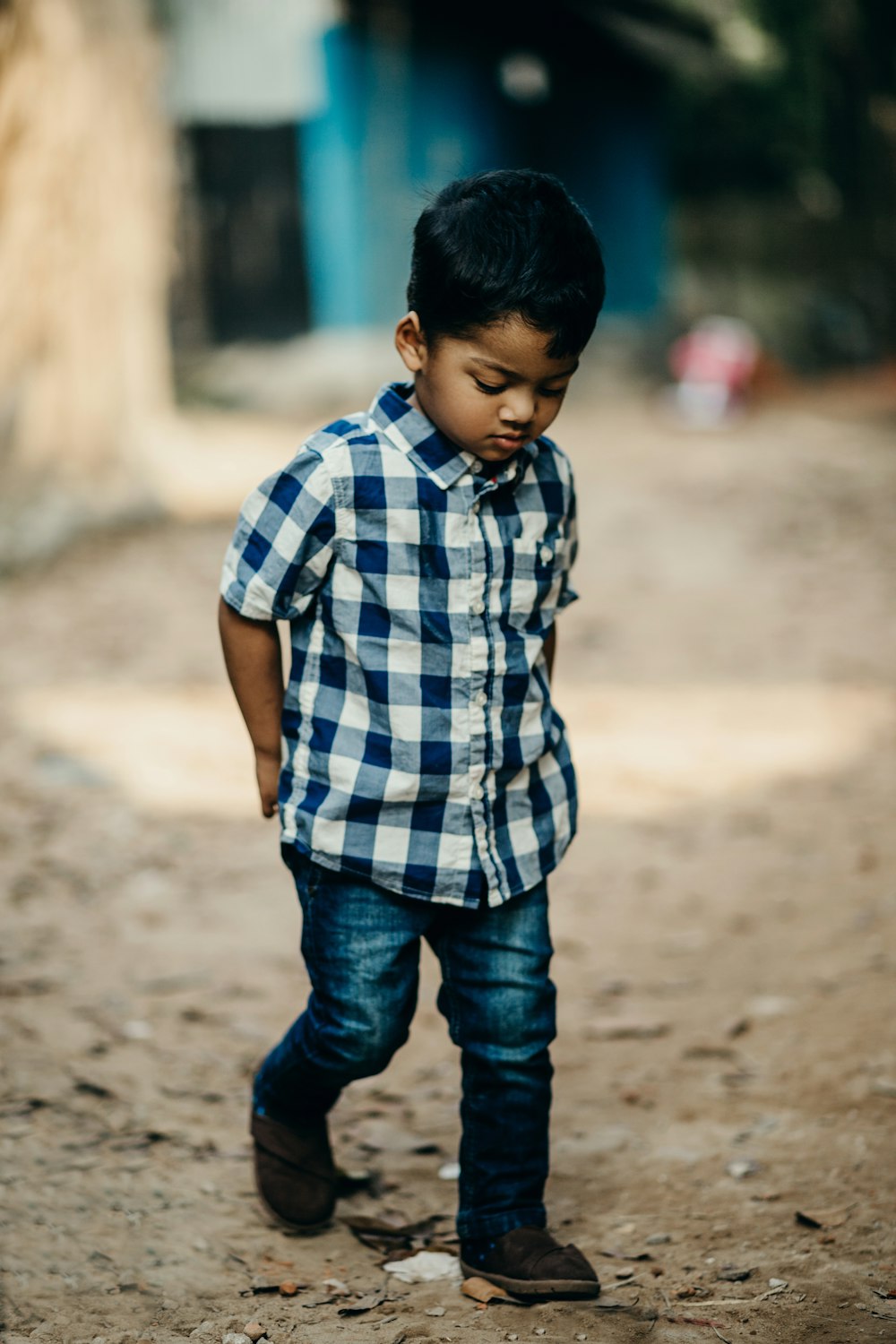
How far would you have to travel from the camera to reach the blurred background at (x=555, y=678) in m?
2.46

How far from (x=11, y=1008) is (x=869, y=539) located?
223 inches

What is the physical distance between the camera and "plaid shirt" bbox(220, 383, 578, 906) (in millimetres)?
1999

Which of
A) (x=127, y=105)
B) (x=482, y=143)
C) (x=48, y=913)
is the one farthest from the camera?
(x=482, y=143)

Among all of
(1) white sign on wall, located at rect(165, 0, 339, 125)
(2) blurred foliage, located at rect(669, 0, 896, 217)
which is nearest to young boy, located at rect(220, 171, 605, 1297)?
(1) white sign on wall, located at rect(165, 0, 339, 125)

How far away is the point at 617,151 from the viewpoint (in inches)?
540

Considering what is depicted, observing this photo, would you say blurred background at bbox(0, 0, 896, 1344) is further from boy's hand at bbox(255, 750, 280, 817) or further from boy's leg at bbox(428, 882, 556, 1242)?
boy's hand at bbox(255, 750, 280, 817)

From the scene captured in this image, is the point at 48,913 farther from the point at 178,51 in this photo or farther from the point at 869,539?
the point at 178,51

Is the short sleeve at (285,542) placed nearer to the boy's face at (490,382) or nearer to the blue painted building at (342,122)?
the boy's face at (490,382)

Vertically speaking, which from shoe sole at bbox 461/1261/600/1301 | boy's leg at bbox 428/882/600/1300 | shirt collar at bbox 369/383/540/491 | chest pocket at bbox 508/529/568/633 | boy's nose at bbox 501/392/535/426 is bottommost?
shoe sole at bbox 461/1261/600/1301

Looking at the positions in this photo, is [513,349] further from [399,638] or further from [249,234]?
[249,234]

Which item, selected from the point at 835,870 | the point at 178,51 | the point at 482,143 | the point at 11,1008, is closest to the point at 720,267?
the point at 482,143

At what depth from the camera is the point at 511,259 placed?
73.5 inches

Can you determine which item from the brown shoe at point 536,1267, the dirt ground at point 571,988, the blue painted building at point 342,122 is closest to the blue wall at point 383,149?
the blue painted building at point 342,122

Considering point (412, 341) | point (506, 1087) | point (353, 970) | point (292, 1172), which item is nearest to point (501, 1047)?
point (506, 1087)
